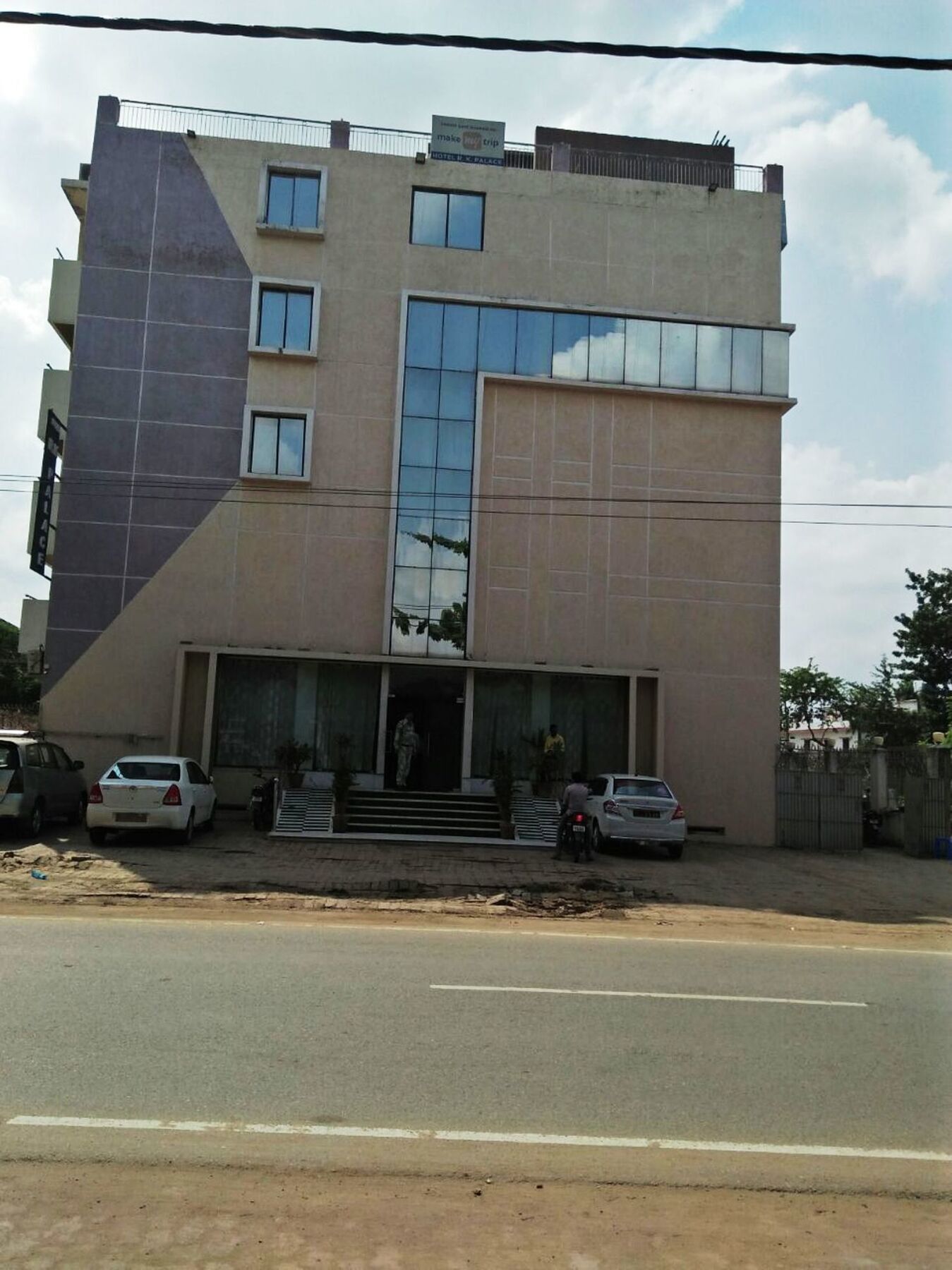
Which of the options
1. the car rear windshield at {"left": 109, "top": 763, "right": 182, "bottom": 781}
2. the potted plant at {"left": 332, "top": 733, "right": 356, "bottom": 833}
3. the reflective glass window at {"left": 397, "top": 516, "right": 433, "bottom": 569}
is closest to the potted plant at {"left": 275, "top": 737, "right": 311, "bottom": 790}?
the potted plant at {"left": 332, "top": 733, "right": 356, "bottom": 833}

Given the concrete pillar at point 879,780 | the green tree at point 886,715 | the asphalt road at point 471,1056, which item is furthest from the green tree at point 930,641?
the asphalt road at point 471,1056

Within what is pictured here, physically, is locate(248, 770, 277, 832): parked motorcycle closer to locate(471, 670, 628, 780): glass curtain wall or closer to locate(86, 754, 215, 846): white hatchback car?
locate(86, 754, 215, 846): white hatchback car

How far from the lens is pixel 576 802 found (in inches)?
723

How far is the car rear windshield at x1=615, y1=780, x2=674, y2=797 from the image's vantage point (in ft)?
63.5

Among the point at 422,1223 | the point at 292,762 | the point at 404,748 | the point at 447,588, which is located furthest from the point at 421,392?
the point at 422,1223

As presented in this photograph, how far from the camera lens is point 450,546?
24.8 metres

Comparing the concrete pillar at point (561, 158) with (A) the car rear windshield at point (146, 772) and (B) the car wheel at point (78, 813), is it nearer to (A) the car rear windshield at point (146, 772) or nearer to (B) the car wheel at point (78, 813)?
(A) the car rear windshield at point (146, 772)

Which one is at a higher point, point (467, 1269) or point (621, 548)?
point (621, 548)

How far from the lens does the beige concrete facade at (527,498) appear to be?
2408cm

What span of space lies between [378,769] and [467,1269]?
67.0 feet

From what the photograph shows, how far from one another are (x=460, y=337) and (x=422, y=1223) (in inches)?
914

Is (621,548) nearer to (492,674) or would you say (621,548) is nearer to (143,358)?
(492,674)

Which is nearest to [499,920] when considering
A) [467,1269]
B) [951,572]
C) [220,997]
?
[220,997]

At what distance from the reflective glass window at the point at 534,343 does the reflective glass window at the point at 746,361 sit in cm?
464
